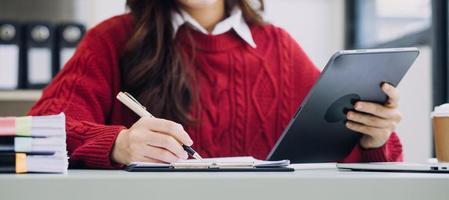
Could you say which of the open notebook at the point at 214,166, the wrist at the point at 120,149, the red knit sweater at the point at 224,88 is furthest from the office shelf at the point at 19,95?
the open notebook at the point at 214,166

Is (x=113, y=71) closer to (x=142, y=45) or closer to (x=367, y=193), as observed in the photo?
(x=142, y=45)

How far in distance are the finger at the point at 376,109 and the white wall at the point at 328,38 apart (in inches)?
40.8

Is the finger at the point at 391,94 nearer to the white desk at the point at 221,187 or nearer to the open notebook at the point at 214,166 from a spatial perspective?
the open notebook at the point at 214,166

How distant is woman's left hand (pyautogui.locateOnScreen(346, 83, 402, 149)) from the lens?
4.18 ft

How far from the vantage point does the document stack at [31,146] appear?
78 cm

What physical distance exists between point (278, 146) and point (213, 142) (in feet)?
1.16

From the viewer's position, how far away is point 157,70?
61.2 inches

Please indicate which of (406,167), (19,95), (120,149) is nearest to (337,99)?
(406,167)

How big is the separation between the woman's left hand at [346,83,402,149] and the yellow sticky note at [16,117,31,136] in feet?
2.25

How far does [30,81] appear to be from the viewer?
88.3 inches

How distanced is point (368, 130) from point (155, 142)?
1.70 feet

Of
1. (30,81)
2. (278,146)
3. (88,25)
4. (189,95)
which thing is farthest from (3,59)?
(278,146)

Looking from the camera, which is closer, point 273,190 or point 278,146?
point 273,190

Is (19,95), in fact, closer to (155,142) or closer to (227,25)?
(227,25)
